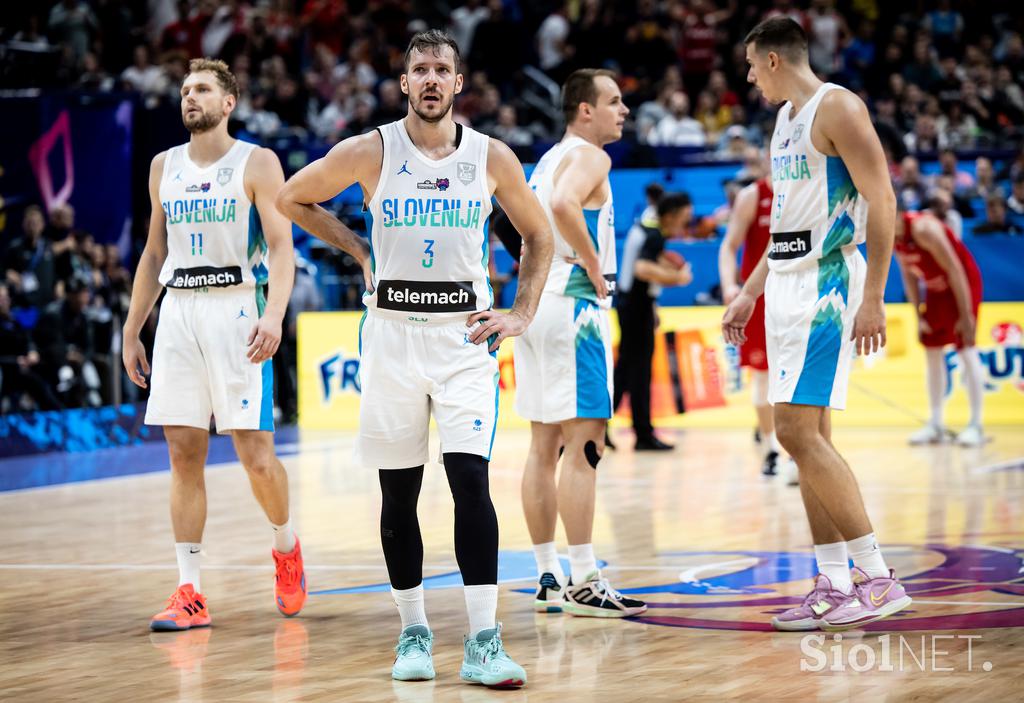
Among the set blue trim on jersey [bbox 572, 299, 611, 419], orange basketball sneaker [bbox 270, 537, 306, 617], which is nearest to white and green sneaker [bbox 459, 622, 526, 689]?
orange basketball sneaker [bbox 270, 537, 306, 617]

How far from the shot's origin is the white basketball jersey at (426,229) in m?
5.04

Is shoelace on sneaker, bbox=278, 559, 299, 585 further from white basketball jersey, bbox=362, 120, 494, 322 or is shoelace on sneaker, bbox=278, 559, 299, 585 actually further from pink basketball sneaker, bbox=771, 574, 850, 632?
pink basketball sneaker, bbox=771, 574, 850, 632

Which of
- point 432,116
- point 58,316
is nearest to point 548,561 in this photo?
point 432,116

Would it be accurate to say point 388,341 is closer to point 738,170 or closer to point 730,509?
point 730,509

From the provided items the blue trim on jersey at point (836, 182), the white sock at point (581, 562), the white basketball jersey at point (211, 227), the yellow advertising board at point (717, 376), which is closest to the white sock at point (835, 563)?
the white sock at point (581, 562)

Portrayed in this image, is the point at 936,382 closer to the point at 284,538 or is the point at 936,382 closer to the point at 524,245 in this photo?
the point at 284,538

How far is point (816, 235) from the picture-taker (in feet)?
19.1

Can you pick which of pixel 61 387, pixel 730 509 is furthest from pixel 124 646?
pixel 61 387

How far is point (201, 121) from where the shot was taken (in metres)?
6.21

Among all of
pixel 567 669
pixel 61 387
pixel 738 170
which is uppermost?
pixel 738 170

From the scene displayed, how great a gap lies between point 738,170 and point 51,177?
7479mm

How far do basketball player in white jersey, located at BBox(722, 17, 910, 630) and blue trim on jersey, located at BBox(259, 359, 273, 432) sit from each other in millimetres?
2048

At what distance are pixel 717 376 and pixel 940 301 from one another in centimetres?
261

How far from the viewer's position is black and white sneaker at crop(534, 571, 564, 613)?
6.31m
